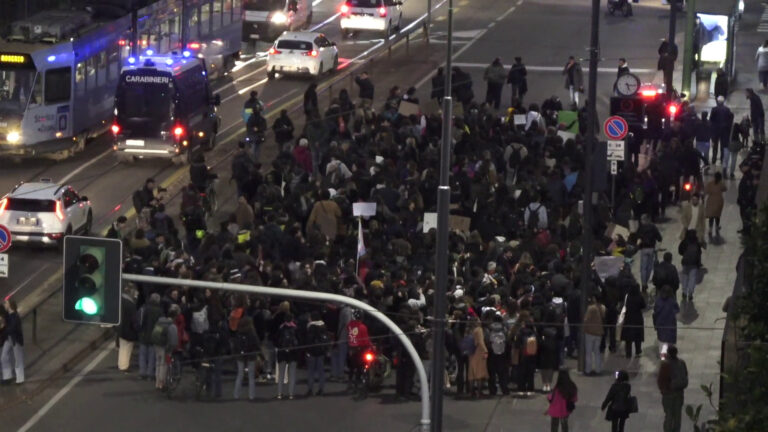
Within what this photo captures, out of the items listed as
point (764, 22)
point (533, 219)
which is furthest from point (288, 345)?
point (764, 22)

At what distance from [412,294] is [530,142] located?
10.1 meters

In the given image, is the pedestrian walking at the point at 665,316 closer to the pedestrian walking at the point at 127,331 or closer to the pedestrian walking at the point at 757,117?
the pedestrian walking at the point at 127,331

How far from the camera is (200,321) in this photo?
26688mm

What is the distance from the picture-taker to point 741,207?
3347 centimetres

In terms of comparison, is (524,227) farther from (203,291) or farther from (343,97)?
(343,97)

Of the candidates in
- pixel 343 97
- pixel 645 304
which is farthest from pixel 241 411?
pixel 343 97

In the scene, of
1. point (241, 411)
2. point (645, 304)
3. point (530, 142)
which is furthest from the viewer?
point (530, 142)

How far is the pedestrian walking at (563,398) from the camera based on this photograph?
2428 cm

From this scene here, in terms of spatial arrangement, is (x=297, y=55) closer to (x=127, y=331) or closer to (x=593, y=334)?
(x=127, y=331)

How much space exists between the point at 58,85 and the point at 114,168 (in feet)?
7.27

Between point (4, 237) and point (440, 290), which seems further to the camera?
point (4, 237)

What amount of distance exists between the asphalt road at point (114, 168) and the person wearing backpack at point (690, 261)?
10644 mm

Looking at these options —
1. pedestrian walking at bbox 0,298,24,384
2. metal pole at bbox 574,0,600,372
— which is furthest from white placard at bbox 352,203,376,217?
pedestrian walking at bbox 0,298,24,384

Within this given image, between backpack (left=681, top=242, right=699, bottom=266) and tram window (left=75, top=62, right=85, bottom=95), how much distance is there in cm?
1637
